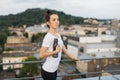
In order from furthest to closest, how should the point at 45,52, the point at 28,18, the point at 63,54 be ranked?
the point at 28,18 < the point at 63,54 < the point at 45,52

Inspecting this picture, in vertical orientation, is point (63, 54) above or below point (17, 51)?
above

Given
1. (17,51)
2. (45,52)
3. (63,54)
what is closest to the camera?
(45,52)

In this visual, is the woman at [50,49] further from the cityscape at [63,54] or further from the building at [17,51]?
the building at [17,51]

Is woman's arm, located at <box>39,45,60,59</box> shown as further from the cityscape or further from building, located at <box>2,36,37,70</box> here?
building, located at <box>2,36,37,70</box>

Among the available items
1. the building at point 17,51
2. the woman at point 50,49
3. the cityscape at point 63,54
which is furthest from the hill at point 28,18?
the woman at point 50,49

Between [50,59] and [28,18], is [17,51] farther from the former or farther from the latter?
[28,18]

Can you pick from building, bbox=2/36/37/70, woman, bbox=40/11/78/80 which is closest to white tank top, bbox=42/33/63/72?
woman, bbox=40/11/78/80

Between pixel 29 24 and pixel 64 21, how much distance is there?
1179cm

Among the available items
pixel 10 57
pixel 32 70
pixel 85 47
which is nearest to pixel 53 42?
pixel 32 70

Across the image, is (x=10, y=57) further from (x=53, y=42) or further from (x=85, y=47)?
(x=53, y=42)

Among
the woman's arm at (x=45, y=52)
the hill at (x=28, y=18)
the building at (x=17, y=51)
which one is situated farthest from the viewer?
the hill at (x=28, y=18)

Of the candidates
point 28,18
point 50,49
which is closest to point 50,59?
point 50,49

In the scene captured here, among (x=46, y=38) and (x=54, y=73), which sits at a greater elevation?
(x=46, y=38)

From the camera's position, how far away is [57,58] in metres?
2.37
